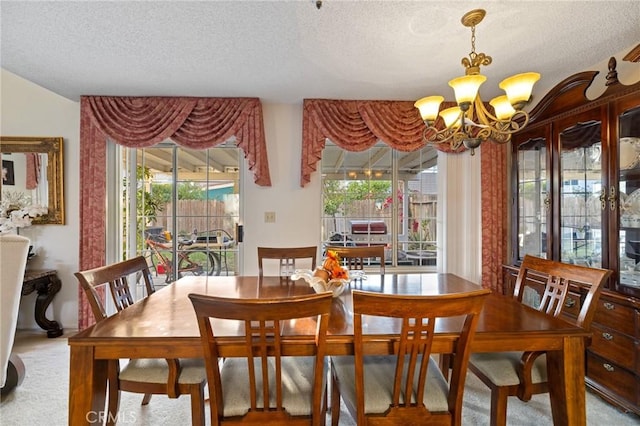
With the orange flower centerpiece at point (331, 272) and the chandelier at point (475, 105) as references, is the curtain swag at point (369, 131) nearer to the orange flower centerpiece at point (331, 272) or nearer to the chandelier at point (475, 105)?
the chandelier at point (475, 105)

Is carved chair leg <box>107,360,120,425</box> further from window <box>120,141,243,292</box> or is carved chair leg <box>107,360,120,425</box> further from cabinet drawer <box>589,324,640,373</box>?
cabinet drawer <box>589,324,640,373</box>

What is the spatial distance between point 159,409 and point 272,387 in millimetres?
1092

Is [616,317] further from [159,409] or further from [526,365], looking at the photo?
[159,409]

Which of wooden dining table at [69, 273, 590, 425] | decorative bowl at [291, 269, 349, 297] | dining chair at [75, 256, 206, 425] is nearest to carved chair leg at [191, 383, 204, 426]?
dining chair at [75, 256, 206, 425]

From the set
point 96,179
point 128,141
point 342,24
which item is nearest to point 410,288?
point 342,24

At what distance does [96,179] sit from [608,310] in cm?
403

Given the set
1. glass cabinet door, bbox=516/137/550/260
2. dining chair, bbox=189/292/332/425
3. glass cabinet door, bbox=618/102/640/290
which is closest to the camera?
dining chair, bbox=189/292/332/425

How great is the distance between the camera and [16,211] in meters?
2.76

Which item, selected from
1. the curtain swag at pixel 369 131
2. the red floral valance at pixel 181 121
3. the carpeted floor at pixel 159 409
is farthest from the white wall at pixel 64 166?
the curtain swag at pixel 369 131

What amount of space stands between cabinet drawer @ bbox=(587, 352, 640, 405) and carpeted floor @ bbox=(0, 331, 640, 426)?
0.15m

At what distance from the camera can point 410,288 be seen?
72.9 inches

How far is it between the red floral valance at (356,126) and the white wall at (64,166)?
227cm

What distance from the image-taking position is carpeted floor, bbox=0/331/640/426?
5.67 ft

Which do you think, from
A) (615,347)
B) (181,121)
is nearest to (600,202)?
(615,347)
